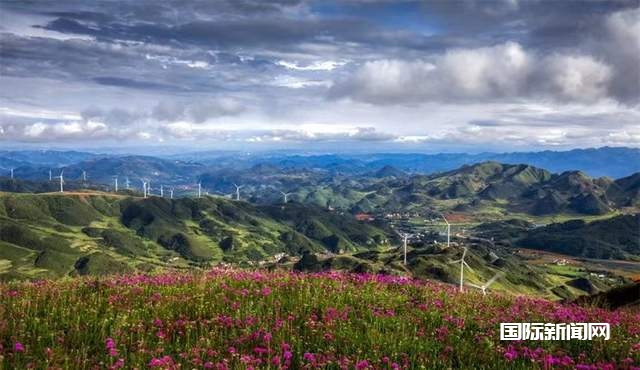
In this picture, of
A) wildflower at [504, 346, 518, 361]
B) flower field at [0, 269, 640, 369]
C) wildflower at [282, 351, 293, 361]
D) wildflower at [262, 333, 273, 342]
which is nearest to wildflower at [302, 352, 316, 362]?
flower field at [0, 269, 640, 369]

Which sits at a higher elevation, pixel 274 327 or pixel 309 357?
pixel 309 357

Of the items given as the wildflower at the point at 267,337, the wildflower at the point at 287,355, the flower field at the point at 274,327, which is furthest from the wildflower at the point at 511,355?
the wildflower at the point at 267,337

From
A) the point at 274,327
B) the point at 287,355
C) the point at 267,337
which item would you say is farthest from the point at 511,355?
the point at 274,327

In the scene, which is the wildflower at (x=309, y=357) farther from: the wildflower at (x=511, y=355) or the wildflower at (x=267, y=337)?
the wildflower at (x=511, y=355)

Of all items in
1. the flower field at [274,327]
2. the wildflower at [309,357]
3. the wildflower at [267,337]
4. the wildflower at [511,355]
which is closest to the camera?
the wildflower at [309,357]

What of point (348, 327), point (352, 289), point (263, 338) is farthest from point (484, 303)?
point (263, 338)

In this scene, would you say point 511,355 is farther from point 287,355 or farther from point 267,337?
point 267,337

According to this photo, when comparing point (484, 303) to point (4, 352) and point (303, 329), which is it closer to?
point (303, 329)

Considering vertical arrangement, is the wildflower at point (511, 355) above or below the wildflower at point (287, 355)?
below
